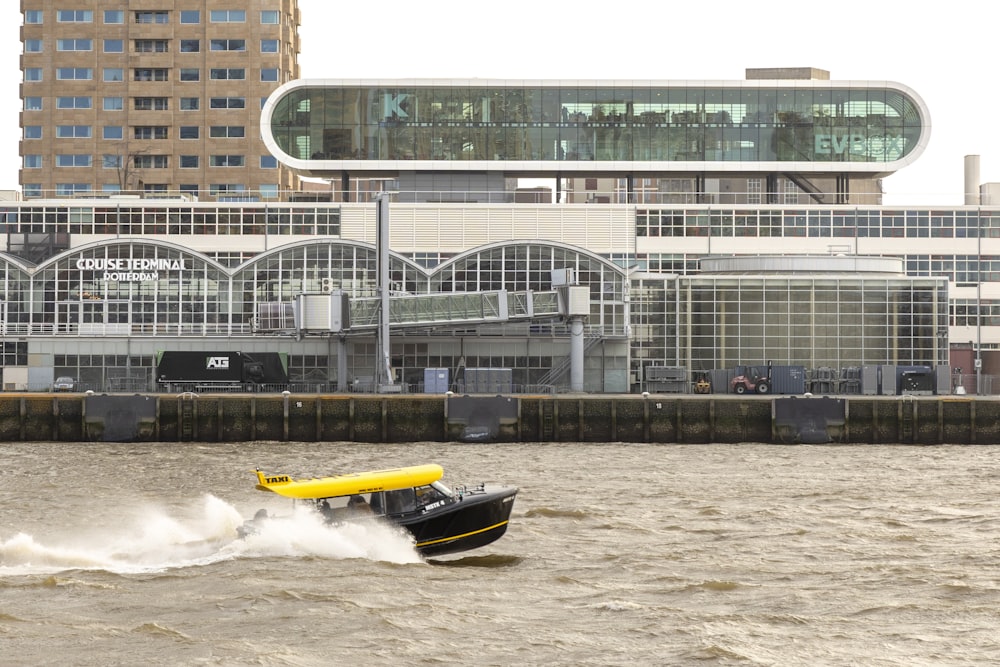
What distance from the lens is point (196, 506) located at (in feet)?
158

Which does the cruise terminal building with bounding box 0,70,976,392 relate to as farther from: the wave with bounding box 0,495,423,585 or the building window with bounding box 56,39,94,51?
the building window with bounding box 56,39,94,51

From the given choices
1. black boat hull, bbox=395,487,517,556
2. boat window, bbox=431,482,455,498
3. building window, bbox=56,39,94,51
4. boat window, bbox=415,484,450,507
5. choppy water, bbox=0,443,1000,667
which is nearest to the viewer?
choppy water, bbox=0,443,1000,667

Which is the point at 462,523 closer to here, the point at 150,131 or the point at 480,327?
the point at 480,327

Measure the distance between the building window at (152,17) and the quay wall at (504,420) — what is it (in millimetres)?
97071

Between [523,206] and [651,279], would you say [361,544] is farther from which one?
[523,206]

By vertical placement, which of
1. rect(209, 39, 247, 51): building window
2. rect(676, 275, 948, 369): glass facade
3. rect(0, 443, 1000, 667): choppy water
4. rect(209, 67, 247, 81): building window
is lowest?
rect(0, 443, 1000, 667): choppy water

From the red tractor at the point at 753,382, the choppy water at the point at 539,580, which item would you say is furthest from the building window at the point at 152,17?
the choppy water at the point at 539,580

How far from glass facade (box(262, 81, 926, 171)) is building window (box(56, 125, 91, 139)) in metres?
56.5

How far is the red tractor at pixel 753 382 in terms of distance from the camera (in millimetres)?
95625

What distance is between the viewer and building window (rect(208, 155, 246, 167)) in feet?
537

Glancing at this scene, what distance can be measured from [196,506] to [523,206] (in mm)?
64082

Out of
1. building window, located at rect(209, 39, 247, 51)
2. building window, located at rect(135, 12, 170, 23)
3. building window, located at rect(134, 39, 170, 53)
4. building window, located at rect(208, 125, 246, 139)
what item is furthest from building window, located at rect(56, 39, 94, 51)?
building window, located at rect(208, 125, 246, 139)

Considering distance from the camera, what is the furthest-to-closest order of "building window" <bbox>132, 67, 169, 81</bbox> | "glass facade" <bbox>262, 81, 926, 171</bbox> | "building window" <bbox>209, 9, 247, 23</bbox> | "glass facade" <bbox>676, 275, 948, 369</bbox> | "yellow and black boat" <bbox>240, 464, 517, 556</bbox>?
"building window" <bbox>132, 67, 169, 81</bbox>, "building window" <bbox>209, 9, 247, 23</bbox>, "glass facade" <bbox>262, 81, 926, 171</bbox>, "glass facade" <bbox>676, 275, 948, 369</bbox>, "yellow and black boat" <bbox>240, 464, 517, 556</bbox>

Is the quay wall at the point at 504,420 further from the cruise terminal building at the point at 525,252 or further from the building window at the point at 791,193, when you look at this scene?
the building window at the point at 791,193
